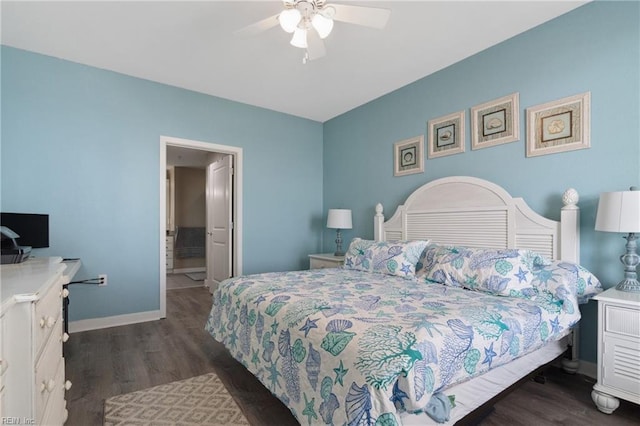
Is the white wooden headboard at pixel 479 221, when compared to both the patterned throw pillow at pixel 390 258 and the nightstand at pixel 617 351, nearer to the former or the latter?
the patterned throw pillow at pixel 390 258

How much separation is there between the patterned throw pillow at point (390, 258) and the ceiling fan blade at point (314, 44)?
5.74 ft

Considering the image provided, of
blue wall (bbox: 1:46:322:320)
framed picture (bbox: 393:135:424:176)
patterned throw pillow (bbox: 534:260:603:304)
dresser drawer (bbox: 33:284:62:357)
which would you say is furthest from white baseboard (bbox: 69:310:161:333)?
patterned throw pillow (bbox: 534:260:603:304)

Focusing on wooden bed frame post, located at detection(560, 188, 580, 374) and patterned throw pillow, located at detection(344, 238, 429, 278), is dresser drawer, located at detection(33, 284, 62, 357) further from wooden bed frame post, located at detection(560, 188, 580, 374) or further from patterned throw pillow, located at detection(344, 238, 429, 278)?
wooden bed frame post, located at detection(560, 188, 580, 374)

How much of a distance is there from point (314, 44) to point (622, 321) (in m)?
2.54

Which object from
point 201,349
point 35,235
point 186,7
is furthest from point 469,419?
point 35,235

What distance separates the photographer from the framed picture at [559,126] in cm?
227

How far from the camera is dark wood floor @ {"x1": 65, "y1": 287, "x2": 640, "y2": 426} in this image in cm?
177

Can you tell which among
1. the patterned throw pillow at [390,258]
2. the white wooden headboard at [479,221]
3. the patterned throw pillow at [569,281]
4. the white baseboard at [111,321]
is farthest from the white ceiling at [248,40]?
the white baseboard at [111,321]

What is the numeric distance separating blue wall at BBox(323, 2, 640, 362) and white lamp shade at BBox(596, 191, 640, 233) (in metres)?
0.36

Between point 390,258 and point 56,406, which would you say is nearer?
point 56,406

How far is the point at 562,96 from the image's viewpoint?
238cm

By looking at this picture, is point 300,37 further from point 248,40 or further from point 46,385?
point 46,385

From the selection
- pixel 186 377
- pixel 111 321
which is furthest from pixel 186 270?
pixel 186 377

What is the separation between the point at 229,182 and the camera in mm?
4312
